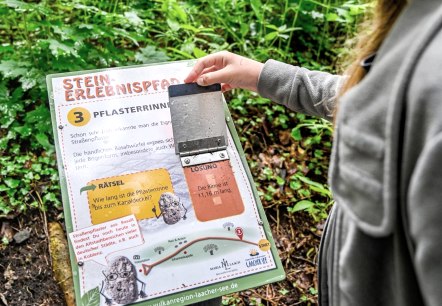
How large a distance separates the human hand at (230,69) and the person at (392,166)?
57cm

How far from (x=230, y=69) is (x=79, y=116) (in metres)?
0.50

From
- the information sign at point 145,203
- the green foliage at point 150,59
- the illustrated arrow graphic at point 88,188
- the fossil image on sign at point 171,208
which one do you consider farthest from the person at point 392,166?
the green foliage at point 150,59

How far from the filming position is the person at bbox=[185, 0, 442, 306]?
2.15 feet

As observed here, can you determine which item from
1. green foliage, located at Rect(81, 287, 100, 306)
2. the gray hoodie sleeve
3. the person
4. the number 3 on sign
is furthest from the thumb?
green foliage, located at Rect(81, 287, 100, 306)

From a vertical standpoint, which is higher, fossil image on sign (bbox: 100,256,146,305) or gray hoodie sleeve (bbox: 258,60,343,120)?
gray hoodie sleeve (bbox: 258,60,343,120)

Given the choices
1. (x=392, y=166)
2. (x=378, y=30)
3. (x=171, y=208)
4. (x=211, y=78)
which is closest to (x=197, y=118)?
(x=211, y=78)

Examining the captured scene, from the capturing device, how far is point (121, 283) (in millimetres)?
1205

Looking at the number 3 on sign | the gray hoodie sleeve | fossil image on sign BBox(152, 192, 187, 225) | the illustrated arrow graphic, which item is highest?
the gray hoodie sleeve

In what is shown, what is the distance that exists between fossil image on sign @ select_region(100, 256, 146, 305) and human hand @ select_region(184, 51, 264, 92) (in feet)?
2.06

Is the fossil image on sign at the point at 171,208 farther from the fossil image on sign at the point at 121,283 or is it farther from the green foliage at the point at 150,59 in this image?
the green foliage at the point at 150,59

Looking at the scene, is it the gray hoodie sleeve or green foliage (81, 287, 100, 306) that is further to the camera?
the gray hoodie sleeve

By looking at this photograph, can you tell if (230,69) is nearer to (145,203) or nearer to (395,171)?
(145,203)

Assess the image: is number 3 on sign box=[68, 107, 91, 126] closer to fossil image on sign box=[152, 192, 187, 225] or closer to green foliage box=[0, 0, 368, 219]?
fossil image on sign box=[152, 192, 187, 225]

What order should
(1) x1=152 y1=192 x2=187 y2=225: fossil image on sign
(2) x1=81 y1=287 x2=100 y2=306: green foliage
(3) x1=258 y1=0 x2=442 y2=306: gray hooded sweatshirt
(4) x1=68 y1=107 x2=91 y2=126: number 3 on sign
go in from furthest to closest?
1. (4) x1=68 y1=107 x2=91 y2=126: number 3 on sign
2. (1) x1=152 y1=192 x2=187 y2=225: fossil image on sign
3. (2) x1=81 y1=287 x2=100 y2=306: green foliage
4. (3) x1=258 y1=0 x2=442 y2=306: gray hooded sweatshirt
